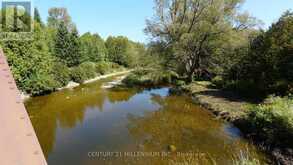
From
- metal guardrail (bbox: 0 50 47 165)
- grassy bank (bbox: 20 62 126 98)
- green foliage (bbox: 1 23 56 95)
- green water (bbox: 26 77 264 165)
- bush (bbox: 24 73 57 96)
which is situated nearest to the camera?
metal guardrail (bbox: 0 50 47 165)

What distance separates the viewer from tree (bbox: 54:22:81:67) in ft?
86.8

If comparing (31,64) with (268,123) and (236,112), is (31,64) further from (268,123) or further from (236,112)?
(268,123)

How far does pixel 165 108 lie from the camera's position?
13.1 m

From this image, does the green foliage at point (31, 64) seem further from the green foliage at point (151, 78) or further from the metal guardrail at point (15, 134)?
the metal guardrail at point (15, 134)

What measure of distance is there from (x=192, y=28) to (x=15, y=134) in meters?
18.9

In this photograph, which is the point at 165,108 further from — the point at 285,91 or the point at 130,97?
the point at 285,91

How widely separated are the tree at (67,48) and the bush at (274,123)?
2327 cm

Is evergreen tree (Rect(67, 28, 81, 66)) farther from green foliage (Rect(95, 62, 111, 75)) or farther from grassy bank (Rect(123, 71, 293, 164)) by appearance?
grassy bank (Rect(123, 71, 293, 164))

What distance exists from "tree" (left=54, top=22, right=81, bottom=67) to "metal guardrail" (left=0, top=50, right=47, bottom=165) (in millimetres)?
26776

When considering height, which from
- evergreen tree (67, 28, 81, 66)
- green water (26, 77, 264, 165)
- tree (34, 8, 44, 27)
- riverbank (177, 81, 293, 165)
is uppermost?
tree (34, 8, 44, 27)

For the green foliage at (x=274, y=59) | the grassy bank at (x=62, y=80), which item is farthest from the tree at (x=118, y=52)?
the green foliage at (x=274, y=59)

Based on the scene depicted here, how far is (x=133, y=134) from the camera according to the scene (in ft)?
29.3

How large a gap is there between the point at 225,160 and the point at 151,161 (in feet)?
7.38

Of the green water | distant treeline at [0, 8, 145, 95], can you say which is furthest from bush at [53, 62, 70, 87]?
the green water
